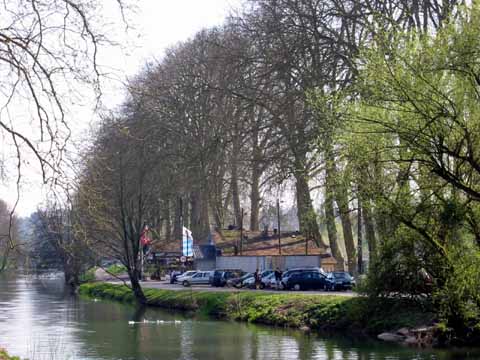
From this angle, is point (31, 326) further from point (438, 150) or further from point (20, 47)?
point (20, 47)

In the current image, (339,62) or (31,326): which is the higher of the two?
(339,62)

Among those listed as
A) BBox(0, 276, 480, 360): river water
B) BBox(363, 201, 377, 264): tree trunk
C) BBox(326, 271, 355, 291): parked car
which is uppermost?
Answer: BBox(363, 201, 377, 264): tree trunk

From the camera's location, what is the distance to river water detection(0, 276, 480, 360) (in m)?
28.6

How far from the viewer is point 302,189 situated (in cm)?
4759

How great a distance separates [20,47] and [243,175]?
153ft

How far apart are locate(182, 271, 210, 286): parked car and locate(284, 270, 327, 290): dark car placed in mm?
12148

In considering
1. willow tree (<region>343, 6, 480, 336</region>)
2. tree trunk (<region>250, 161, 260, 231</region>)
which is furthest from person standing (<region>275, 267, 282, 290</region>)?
willow tree (<region>343, 6, 480, 336</region>)

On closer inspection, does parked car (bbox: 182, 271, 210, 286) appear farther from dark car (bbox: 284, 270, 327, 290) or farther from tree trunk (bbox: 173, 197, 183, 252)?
dark car (bbox: 284, 270, 327, 290)

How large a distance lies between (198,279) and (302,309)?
25.3 m

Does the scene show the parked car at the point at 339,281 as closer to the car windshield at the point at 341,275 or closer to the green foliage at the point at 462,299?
the car windshield at the point at 341,275

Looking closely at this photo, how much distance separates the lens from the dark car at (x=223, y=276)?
61.5 m

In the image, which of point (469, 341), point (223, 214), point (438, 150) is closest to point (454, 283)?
point (469, 341)

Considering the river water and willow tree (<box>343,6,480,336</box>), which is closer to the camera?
willow tree (<box>343,6,480,336</box>)

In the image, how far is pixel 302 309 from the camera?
4094 centimetres
